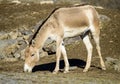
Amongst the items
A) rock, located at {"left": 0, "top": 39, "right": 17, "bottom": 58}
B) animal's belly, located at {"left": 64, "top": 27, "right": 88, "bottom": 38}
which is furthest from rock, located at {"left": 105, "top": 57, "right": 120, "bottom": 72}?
rock, located at {"left": 0, "top": 39, "right": 17, "bottom": 58}

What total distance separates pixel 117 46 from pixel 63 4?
10.4 m

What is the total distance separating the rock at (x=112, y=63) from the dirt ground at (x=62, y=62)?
0.45 meters

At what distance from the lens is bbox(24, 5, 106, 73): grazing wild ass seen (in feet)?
61.5

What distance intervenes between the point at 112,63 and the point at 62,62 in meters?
2.53

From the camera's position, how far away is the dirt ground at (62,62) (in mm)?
16188

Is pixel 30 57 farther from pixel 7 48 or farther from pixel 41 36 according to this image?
pixel 7 48

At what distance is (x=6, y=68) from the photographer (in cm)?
2205

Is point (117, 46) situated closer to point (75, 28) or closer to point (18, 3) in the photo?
point (75, 28)

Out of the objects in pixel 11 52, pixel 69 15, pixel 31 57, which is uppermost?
pixel 69 15

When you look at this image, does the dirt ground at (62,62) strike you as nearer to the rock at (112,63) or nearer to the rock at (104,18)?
the rock at (104,18)

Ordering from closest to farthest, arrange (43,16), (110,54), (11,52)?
(110,54) < (11,52) < (43,16)

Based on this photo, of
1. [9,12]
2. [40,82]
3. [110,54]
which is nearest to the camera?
[40,82]

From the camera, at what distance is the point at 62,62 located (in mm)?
22484

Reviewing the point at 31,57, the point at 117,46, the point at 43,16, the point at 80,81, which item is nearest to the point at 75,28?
the point at 31,57
